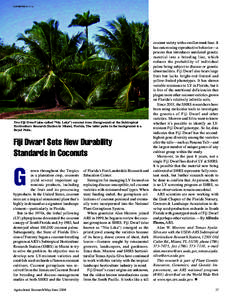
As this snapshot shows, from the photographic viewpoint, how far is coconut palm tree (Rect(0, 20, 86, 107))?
1630cm

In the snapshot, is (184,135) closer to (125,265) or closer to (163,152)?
(163,152)

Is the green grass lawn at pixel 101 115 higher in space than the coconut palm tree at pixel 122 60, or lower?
lower

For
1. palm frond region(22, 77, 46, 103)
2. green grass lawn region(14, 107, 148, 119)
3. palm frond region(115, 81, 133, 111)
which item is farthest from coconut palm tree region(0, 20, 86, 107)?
palm frond region(115, 81, 133, 111)

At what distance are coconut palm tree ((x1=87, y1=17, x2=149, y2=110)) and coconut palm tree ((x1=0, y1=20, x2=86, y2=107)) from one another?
218 centimetres

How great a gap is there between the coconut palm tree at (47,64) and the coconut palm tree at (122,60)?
2.18 m

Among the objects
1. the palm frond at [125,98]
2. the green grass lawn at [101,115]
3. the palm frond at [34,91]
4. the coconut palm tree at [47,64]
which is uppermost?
the coconut palm tree at [47,64]

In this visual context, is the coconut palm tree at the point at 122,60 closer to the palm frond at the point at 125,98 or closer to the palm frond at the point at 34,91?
the palm frond at the point at 125,98

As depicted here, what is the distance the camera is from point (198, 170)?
4.89 metres

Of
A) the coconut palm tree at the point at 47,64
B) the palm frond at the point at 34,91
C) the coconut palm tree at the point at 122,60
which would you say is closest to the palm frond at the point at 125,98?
the coconut palm tree at the point at 122,60

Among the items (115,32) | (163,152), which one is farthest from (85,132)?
(115,32)

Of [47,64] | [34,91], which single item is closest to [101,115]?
[34,91]

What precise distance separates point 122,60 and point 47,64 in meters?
5.57

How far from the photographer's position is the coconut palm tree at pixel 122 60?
14.2m

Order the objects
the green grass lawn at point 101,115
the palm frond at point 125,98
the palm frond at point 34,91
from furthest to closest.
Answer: the palm frond at point 34,91, the palm frond at point 125,98, the green grass lawn at point 101,115
